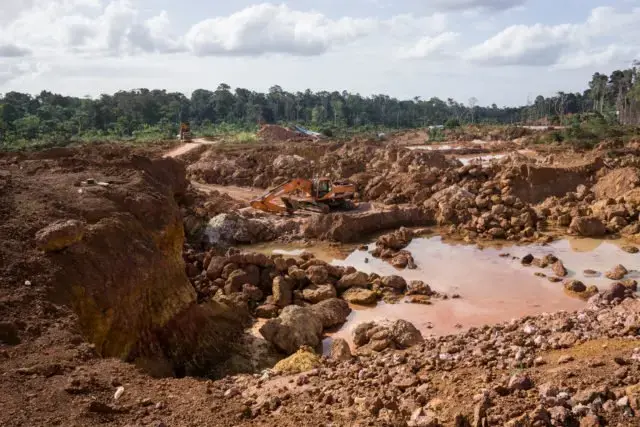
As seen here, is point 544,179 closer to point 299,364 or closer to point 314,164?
point 314,164

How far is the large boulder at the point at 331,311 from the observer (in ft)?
40.9

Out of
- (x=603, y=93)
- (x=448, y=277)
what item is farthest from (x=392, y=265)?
(x=603, y=93)

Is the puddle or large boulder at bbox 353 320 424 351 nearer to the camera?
large boulder at bbox 353 320 424 351

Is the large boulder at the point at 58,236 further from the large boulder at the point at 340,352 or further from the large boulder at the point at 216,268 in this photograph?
the large boulder at the point at 216,268

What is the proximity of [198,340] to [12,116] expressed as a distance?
150 ft

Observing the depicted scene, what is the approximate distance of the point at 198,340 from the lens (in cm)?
1002

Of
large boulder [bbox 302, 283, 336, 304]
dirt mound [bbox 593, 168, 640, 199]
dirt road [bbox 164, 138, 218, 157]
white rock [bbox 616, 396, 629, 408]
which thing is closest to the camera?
white rock [bbox 616, 396, 629, 408]

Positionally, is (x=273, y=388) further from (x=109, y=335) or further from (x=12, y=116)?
(x=12, y=116)

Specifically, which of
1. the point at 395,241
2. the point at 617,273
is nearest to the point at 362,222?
the point at 395,241

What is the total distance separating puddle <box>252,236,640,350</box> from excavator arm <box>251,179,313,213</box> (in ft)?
9.75

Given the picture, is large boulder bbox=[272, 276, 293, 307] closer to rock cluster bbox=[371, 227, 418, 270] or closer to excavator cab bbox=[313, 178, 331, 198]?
rock cluster bbox=[371, 227, 418, 270]

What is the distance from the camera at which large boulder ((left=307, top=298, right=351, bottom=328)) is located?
12477 mm

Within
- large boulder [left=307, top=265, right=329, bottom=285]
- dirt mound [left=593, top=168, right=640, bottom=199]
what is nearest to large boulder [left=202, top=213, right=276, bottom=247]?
large boulder [left=307, top=265, right=329, bottom=285]

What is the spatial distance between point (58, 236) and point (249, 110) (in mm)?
57181
